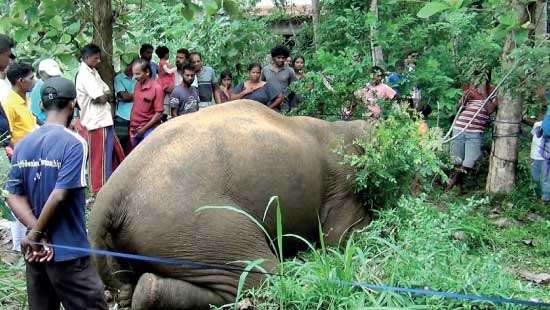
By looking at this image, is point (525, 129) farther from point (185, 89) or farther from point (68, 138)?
point (68, 138)

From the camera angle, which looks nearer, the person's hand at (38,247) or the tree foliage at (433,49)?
the person's hand at (38,247)

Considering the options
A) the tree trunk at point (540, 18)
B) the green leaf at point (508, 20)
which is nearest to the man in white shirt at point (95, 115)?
the green leaf at point (508, 20)

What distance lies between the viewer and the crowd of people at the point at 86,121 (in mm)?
3709

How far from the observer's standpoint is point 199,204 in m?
4.79

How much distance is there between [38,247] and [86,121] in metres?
3.94

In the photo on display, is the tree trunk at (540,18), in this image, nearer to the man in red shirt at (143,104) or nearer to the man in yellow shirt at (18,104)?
the man in red shirt at (143,104)

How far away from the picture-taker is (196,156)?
4.96 meters

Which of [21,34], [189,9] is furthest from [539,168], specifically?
[21,34]

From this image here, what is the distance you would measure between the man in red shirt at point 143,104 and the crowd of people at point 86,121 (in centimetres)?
1

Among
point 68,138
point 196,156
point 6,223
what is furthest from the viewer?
point 6,223

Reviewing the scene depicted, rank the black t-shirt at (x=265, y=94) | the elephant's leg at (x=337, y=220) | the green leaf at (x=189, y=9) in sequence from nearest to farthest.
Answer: the elephant's leg at (x=337, y=220), the green leaf at (x=189, y=9), the black t-shirt at (x=265, y=94)

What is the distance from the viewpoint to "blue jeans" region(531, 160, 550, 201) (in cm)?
764

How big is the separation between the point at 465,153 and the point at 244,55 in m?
4.02

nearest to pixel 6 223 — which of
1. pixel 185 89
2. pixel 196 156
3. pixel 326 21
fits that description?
pixel 185 89
